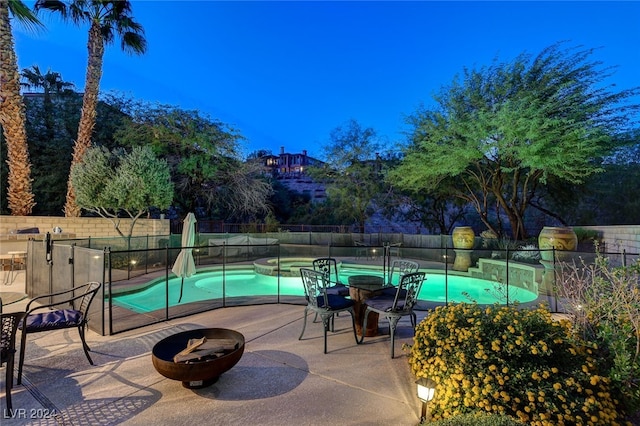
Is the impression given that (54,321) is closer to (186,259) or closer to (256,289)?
(186,259)

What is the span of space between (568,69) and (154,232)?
15682 mm

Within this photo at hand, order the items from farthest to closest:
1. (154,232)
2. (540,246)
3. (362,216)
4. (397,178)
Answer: (362,216)
(397,178)
(154,232)
(540,246)

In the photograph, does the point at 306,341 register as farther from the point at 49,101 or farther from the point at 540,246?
the point at 49,101

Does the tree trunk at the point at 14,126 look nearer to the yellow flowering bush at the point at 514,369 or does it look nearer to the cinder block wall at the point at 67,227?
the cinder block wall at the point at 67,227

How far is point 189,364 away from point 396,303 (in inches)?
85.7

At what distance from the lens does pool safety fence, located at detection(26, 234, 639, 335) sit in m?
4.29

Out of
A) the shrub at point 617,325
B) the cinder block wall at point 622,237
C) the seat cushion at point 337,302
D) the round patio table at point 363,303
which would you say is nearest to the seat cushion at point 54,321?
the seat cushion at point 337,302

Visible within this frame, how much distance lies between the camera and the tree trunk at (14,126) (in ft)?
29.4

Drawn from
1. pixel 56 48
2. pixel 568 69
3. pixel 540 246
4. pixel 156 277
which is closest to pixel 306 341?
pixel 156 277

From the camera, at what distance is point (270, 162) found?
129ft

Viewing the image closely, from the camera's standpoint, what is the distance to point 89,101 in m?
11.1

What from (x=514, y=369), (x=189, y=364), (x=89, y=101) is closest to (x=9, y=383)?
(x=189, y=364)

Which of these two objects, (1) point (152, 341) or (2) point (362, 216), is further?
(2) point (362, 216)

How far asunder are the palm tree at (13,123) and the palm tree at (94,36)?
115cm
